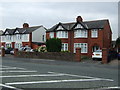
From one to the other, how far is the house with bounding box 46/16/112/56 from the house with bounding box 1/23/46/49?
14063 millimetres

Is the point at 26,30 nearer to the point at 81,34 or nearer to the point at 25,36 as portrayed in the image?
the point at 25,36

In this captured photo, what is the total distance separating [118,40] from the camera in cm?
4603

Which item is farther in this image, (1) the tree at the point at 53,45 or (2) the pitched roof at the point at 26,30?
(2) the pitched roof at the point at 26,30

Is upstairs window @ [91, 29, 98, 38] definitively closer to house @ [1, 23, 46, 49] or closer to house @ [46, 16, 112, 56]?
house @ [46, 16, 112, 56]

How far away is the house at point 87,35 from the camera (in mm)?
42734

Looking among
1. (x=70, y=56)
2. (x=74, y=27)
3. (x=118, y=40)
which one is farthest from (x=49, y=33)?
(x=70, y=56)

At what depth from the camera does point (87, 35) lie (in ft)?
144

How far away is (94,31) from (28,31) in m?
23.8

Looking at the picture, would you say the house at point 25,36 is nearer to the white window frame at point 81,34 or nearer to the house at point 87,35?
the house at point 87,35

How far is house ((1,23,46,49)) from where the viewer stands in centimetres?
5994

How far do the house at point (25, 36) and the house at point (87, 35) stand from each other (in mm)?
14063

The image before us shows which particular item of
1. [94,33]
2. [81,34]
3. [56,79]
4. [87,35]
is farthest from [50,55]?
[56,79]

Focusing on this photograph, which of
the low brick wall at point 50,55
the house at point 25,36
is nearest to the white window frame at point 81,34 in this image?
the low brick wall at point 50,55

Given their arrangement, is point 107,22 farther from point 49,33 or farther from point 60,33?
point 49,33
